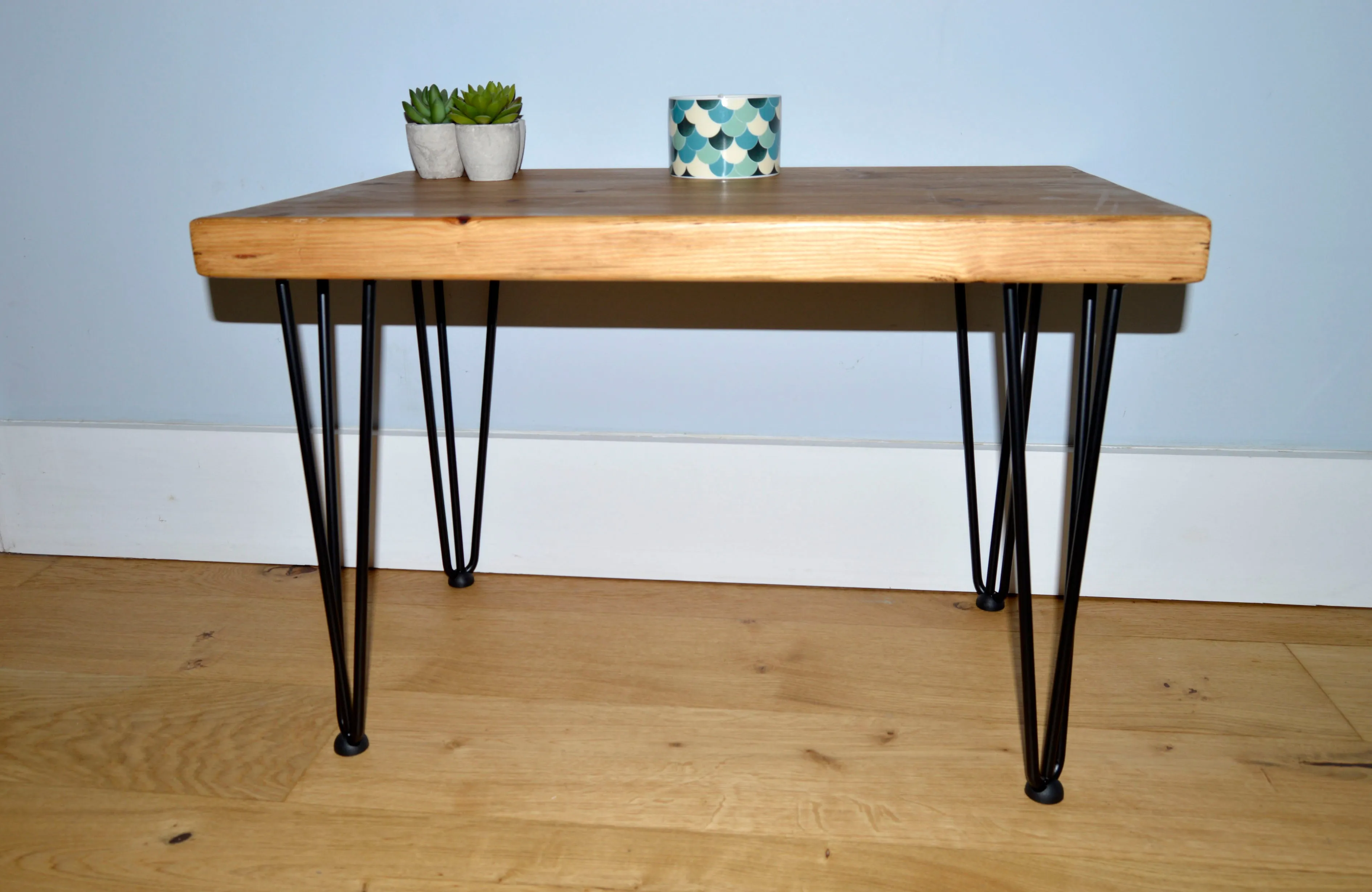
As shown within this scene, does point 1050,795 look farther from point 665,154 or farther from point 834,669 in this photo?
point 665,154

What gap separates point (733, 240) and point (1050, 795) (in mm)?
586

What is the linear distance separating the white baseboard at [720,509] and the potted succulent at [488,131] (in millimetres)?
390

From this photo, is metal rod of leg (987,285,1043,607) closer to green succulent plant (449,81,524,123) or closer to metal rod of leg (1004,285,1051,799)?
metal rod of leg (1004,285,1051,799)

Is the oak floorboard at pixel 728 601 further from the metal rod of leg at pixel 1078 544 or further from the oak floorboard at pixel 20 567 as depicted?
the metal rod of leg at pixel 1078 544

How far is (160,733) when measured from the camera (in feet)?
3.44

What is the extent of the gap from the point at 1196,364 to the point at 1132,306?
0.37 ft

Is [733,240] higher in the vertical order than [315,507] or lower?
higher

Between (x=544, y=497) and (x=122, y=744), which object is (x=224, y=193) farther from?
(x=122, y=744)

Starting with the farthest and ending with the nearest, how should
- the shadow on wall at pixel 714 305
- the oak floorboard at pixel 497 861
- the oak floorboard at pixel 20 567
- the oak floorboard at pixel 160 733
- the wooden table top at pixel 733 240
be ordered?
the oak floorboard at pixel 20 567 → the shadow on wall at pixel 714 305 → the oak floorboard at pixel 160 733 → the oak floorboard at pixel 497 861 → the wooden table top at pixel 733 240

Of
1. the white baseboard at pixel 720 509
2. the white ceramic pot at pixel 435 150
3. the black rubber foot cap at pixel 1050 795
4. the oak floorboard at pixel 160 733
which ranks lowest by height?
the oak floorboard at pixel 160 733

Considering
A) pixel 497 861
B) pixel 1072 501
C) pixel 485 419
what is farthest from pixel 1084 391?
pixel 485 419

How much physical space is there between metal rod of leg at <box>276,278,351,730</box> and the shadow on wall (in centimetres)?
39

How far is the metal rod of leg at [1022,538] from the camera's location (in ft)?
2.60

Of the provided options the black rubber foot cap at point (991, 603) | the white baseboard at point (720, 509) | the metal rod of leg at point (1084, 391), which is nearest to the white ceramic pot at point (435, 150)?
the white baseboard at point (720, 509)
